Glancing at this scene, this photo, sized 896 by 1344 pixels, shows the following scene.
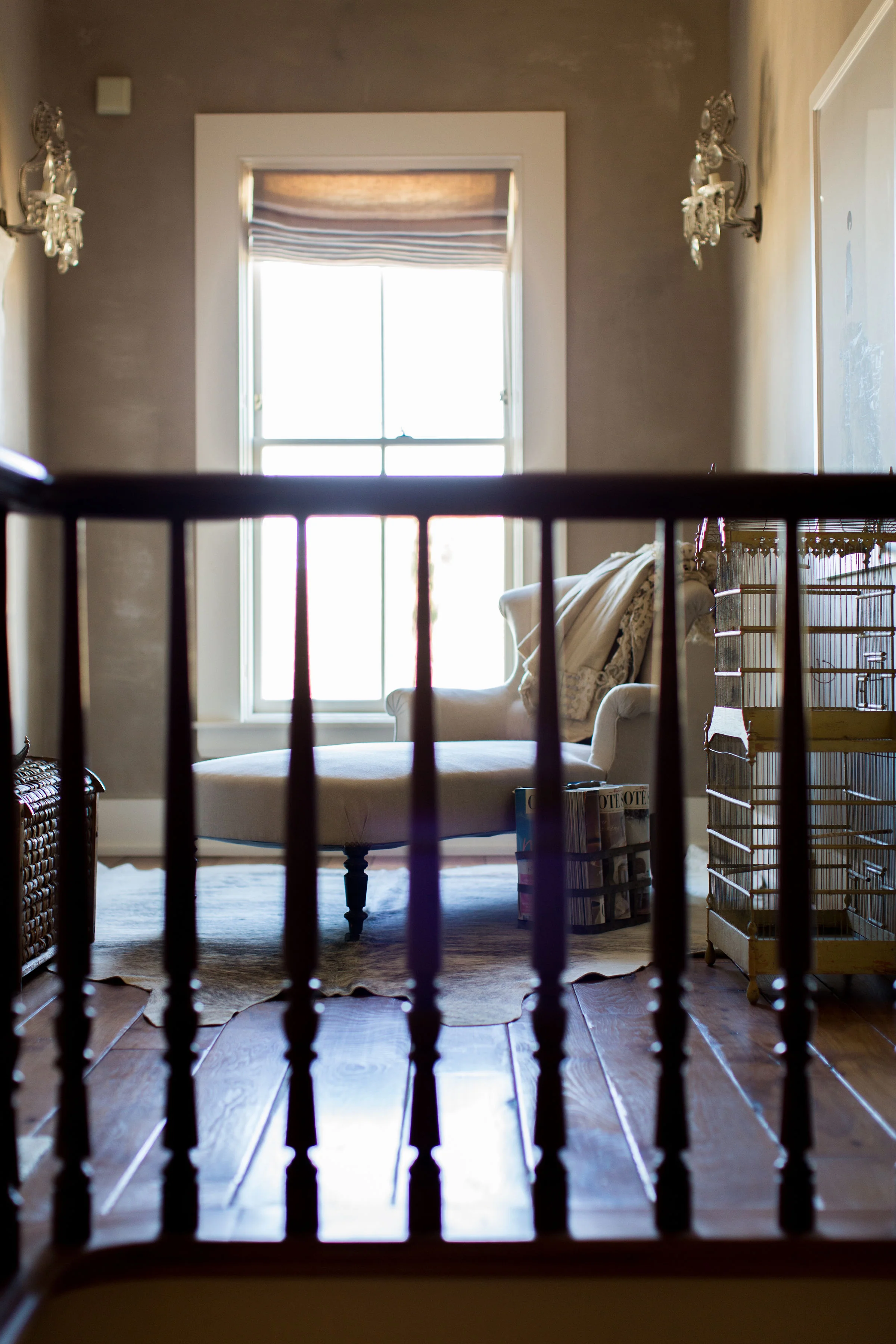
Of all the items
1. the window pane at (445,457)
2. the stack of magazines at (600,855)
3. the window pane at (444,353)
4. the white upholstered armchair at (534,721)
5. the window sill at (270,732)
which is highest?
the window pane at (444,353)

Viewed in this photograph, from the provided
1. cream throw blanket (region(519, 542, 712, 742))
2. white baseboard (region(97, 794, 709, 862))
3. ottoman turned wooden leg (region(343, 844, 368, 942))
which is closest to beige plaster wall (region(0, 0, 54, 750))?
white baseboard (region(97, 794, 709, 862))

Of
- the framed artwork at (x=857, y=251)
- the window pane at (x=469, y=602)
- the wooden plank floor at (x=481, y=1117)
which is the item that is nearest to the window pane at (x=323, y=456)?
the window pane at (x=469, y=602)

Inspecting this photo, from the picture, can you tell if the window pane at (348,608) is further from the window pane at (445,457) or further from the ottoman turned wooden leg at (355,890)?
the ottoman turned wooden leg at (355,890)

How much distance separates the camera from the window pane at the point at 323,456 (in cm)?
440

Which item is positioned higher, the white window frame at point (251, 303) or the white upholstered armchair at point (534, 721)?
the white window frame at point (251, 303)

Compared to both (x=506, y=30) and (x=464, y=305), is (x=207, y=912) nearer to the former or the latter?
(x=464, y=305)

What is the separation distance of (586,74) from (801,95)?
50.5 inches

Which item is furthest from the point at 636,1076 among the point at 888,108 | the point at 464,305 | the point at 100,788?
the point at 464,305

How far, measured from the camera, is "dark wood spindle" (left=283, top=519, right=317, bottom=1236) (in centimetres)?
111

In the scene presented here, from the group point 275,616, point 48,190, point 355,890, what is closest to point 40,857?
point 355,890

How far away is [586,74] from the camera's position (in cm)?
423

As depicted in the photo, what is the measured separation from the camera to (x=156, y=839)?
429 cm

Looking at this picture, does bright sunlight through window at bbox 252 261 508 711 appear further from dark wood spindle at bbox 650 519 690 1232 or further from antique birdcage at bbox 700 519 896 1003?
dark wood spindle at bbox 650 519 690 1232

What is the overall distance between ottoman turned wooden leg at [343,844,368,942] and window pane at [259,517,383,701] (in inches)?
67.0
